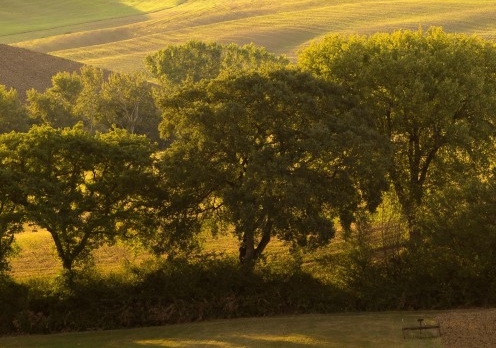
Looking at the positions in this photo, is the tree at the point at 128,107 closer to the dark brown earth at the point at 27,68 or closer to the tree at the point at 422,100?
the dark brown earth at the point at 27,68

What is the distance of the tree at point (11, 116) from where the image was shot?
85.2 meters

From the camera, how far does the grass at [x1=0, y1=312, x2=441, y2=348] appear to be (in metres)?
29.9

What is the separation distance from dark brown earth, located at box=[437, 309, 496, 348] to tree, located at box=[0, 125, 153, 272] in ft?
55.1

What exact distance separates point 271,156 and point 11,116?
59.5 metres

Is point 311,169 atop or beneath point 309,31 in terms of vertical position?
beneath

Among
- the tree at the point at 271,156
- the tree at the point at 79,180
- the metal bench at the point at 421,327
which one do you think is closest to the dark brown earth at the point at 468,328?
the metal bench at the point at 421,327

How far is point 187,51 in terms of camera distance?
11138cm

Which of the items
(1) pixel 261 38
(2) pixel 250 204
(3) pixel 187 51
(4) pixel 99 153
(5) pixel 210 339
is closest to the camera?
(5) pixel 210 339

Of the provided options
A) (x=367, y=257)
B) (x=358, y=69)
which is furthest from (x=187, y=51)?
(x=367, y=257)

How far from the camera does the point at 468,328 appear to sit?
29734 millimetres

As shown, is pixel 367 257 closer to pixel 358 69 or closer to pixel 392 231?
pixel 392 231

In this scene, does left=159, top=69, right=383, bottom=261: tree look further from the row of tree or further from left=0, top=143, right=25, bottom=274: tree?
left=0, top=143, right=25, bottom=274: tree

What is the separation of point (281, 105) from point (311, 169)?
12.8ft

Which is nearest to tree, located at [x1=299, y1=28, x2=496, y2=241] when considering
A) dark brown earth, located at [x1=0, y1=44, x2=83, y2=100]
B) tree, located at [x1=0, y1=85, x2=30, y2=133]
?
tree, located at [x1=0, y1=85, x2=30, y2=133]
